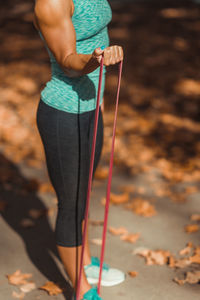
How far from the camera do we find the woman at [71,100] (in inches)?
83.2

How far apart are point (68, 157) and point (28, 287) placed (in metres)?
1.07

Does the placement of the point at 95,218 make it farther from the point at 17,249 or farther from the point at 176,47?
the point at 176,47

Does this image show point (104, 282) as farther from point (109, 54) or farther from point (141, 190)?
point (109, 54)

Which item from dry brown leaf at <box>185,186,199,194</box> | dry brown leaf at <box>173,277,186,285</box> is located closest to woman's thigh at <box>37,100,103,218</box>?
dry brown leaf at <box>173,277,186,285</box>

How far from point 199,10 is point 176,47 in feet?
6.23

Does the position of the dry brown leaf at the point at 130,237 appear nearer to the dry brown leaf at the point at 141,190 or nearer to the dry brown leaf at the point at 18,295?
the dry brown leaf at the point at 141,190

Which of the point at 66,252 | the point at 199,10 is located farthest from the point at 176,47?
the point at 66,252

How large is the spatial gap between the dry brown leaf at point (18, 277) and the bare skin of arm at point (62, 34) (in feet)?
5.11

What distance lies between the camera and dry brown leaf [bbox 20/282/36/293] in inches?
119

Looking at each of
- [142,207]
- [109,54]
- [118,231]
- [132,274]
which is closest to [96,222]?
[118,231]

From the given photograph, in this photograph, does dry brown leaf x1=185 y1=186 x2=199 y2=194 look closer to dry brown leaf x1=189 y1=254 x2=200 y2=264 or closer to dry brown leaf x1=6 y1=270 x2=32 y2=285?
dry brown leaf x1=189 y1=254 x2=200 y2=264

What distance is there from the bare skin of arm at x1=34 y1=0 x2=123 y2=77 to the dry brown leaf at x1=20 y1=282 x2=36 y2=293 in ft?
5.00

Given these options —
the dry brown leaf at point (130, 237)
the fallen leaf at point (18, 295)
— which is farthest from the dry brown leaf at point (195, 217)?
the fallen leaf at point (18, 295)

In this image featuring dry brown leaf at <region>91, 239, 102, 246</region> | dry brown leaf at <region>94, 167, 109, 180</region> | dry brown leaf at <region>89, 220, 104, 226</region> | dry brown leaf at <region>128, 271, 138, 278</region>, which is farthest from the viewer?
dry brown leaf at <region>94, 167, 109, 180</region>
